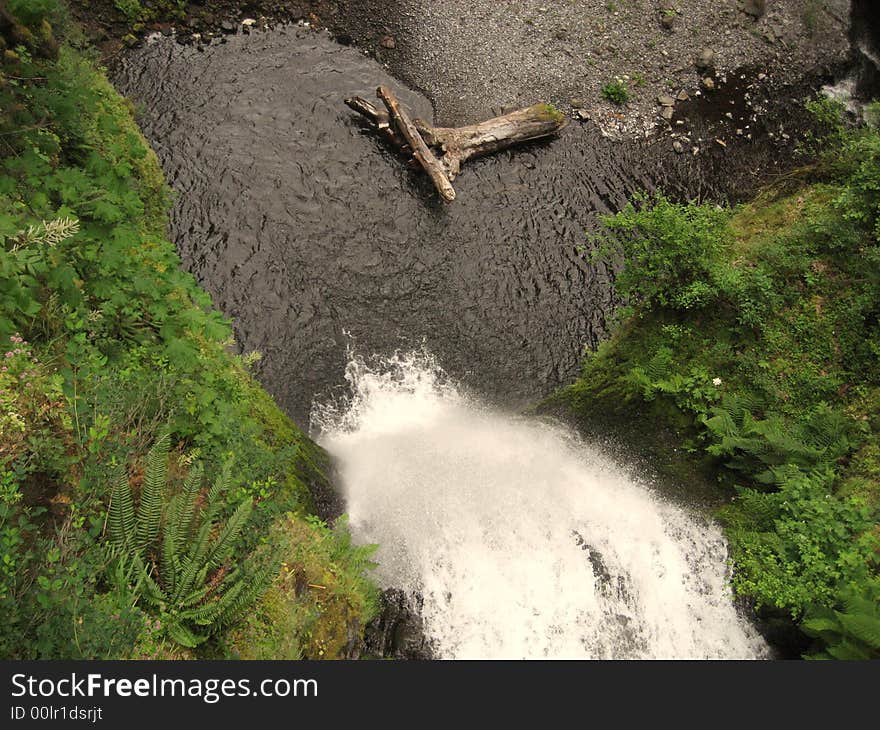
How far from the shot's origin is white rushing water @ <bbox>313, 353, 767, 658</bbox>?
368 inches

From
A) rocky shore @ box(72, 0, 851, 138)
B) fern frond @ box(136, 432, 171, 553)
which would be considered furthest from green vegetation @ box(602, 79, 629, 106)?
fern frond @ box(136, 432, 171, 553)

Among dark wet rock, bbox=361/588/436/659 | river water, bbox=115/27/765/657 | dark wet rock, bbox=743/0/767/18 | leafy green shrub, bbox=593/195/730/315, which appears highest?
dark wet rock, bbox=743/0/767/18

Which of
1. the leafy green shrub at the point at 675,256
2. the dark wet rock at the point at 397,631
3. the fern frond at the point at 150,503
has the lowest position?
the dark wet rock at the point at 397,631

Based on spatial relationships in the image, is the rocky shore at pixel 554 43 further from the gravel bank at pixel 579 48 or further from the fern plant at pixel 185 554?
the fern plant at pixel 185 554

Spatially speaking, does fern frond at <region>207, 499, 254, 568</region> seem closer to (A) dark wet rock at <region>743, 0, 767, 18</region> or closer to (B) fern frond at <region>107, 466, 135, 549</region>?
(B) fern frond at <region>107, 466, 135, 549</region>

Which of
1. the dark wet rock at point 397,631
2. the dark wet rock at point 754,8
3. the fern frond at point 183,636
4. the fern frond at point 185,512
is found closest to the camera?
the fern frond at point 183,636

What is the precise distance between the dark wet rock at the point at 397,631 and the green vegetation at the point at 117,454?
0.68m

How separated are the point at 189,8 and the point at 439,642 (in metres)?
19.1

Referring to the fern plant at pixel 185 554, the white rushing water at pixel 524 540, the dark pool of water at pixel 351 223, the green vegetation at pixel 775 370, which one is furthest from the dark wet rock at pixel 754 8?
the fern plant at pixel 185 554

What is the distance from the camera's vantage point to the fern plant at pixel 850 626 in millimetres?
7473

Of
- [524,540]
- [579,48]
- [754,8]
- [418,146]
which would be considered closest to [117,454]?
[524,540]

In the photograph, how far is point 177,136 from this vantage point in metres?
15.5

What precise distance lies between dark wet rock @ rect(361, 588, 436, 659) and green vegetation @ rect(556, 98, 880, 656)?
498 centimetres

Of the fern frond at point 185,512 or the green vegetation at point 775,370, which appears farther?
the green vegetation at point 775,370
